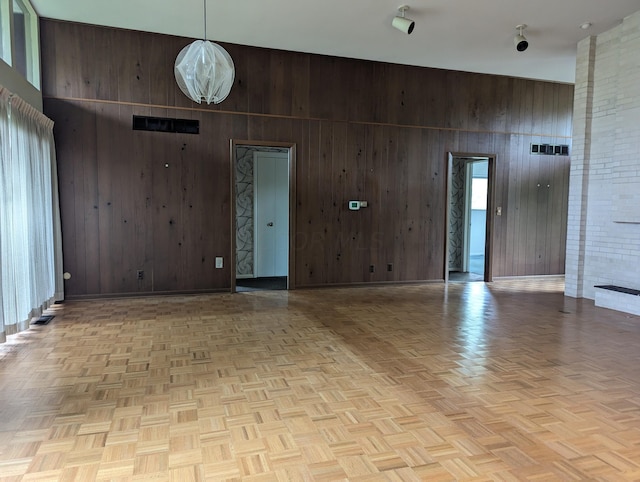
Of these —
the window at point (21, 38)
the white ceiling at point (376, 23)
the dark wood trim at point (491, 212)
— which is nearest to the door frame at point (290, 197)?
the white ceiling at point (376, 23)

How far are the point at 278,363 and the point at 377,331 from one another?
123 cm

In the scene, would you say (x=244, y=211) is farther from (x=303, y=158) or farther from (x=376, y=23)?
(x=376, y=23)

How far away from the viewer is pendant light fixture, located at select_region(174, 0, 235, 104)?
3.20m

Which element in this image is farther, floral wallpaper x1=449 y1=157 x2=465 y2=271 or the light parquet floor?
floral wallpaper x1=449 y1=157 x2=465 y2=271

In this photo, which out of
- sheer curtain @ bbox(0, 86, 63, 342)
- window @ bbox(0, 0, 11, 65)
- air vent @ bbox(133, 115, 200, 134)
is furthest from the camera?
air vent @ bbox(133, 115, 200, 134)

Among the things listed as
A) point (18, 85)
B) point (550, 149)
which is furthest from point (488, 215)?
point (18, 85)

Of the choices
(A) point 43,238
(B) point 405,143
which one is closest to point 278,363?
(A) point 43,238

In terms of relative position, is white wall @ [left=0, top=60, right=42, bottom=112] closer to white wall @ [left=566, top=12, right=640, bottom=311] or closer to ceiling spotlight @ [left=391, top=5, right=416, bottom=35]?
ceiling spotlight @ [left=391, top=5, right=416, bottom=35]

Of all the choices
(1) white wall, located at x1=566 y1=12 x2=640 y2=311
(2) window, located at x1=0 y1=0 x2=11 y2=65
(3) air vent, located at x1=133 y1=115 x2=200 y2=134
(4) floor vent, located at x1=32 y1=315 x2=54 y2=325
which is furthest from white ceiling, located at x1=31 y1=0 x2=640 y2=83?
(4) floor vent, located at x1=32 y1=315 x2=54 y2=325

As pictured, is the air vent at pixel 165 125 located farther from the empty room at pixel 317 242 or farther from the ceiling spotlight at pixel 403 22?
the ceiling spotlight at pixel 403 22

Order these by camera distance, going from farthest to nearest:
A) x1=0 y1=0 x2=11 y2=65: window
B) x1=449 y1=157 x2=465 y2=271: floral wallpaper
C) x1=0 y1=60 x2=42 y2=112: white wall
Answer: x1=449 y1=157 x2=465 y2=271: floral wallpaper
x1=0 y1=0 x2=11 y2=65: window
x1=0 y1=60 x2=42 y2=112: white wall

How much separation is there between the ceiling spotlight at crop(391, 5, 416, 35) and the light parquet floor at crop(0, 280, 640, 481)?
3089 millimetres

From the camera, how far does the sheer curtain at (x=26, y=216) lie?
3459mm

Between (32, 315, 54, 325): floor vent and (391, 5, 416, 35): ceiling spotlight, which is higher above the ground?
(391, 5, 416, 35): ceiling spotlight
